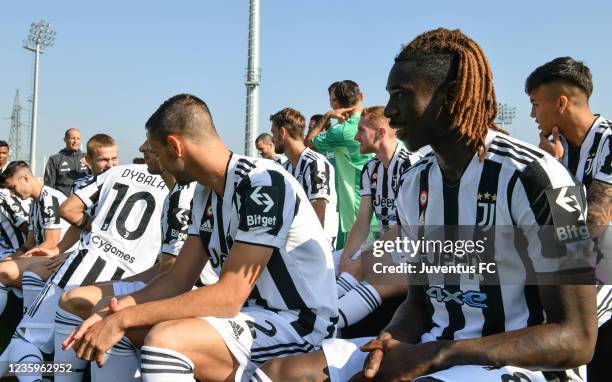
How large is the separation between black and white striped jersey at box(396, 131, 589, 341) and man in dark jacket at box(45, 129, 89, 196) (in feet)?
35.1

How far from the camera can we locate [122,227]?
5.14 metres

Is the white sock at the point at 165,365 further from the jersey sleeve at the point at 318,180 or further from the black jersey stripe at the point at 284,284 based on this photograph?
the jersey sleeve at the point at 318,180

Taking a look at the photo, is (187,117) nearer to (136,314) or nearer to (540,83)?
(136,314)

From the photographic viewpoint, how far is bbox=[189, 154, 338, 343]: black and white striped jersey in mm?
2689

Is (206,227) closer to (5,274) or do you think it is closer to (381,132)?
(381,132)

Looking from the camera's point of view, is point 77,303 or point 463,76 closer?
point 463,76

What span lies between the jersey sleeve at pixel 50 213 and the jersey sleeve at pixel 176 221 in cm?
313

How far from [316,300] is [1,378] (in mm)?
3236

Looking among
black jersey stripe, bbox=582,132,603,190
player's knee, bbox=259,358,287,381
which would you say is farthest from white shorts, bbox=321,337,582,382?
Answer: black jersey stripe, bbox=582,132,603,190

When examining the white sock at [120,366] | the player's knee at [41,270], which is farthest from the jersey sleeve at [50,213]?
the white sock at [120,366]

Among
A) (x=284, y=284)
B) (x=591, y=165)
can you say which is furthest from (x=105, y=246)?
(x=591, y=165)

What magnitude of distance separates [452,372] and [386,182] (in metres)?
3.81

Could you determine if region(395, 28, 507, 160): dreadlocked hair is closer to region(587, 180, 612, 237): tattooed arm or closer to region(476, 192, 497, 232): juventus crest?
region(476, 192, 497, 232): juventus crest

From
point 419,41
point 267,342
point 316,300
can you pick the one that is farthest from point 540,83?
point 267,342
